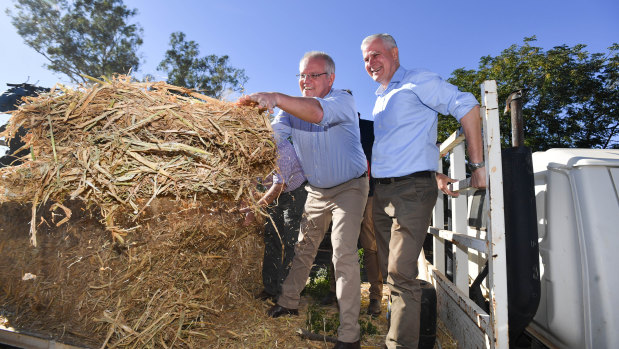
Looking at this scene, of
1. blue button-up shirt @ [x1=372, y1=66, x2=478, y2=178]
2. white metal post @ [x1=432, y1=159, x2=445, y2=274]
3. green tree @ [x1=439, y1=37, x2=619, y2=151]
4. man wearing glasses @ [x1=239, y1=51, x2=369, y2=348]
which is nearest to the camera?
blue button-up shirt @ [x1=372, y1=66, x2=478, y2=178]

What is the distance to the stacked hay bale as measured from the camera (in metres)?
1.80

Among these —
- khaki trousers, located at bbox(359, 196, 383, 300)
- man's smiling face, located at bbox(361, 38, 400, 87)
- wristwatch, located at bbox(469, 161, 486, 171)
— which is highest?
man's smiling face, located at bbox(361, 38, 400, 87)

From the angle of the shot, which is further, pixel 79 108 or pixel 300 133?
pixel 300 133

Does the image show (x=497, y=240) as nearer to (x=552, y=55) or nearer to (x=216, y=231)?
(x=216, y=231)

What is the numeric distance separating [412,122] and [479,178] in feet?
2.06

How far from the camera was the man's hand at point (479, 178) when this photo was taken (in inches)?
85.1

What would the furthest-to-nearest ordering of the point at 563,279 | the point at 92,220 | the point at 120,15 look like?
the point at 120,15, the point at 92,220, the point at 563,279

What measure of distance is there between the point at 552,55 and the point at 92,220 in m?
27.8

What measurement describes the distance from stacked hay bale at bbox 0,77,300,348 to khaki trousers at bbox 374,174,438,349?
977mm

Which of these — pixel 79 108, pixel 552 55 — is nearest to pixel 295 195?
pixel 79 108

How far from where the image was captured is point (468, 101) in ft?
7.56

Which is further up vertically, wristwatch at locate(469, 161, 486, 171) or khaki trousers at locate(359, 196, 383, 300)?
wristwatch at locate(469, 161, 486, 171)

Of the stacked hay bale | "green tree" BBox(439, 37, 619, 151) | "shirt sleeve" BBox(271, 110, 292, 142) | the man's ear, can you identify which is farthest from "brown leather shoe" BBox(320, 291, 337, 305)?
"green tree" BBox(439, 37, 619, 151)

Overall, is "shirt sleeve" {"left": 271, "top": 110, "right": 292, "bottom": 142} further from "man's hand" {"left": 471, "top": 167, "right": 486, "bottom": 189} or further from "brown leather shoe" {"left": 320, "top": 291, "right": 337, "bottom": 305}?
"brown leather shoe" {"left": 320, "top": 291, "right": 337, "bottom": 305}
